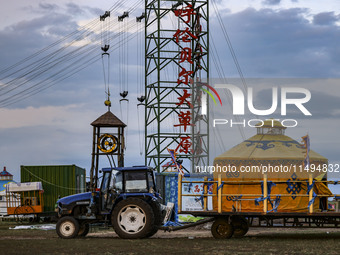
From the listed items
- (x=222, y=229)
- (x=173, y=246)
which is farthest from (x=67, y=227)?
(x=222, y=229)

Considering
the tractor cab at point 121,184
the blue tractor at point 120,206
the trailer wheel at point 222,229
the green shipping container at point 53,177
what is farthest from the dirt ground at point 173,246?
the green shipping container at point 53,177

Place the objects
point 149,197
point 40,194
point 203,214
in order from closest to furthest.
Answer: point 203,214 → point 149,197 → point 40,194

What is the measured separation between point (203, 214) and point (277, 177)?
9.44 ft

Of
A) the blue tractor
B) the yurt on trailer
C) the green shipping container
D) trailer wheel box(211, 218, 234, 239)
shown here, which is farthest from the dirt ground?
the green shipping container

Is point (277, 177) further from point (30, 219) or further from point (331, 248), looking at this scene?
point (30, 219)

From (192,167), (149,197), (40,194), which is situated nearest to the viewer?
(149,197)

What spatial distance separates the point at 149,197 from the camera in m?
23.6

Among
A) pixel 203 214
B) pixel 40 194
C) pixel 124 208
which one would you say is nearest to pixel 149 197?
pixel 124 208

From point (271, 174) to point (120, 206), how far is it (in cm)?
529

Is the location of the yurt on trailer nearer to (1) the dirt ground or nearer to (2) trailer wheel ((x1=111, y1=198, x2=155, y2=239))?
(1) the dirt ground

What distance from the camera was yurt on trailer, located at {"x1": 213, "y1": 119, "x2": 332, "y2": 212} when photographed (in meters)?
21.6

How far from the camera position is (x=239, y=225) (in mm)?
23016

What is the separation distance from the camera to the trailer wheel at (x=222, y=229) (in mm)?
22391

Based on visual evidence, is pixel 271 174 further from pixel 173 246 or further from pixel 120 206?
pixel 120 206
